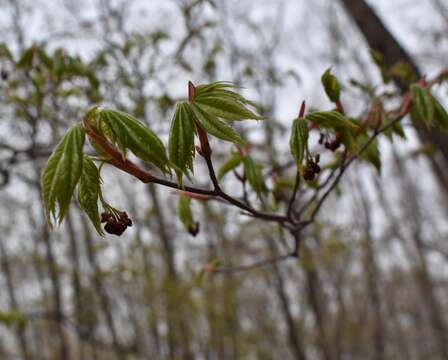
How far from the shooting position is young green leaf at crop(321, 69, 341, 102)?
1195 millimetres

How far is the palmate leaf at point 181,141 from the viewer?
0.75 meters

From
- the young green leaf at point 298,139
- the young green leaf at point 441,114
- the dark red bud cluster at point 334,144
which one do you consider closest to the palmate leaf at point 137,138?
the young green leaf at point 298,139

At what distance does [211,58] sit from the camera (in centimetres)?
345

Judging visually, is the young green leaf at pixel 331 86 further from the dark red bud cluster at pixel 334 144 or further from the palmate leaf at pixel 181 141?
the palmate leaf at pixel 181 141

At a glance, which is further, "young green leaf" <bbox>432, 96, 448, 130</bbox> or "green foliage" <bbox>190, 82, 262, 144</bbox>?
"young green leaf" <bbox>432, 96, 448, 130</bbox>

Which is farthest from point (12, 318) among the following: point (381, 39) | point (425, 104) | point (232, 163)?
point (381, 39)

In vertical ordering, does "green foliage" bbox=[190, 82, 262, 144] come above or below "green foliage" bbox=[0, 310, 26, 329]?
above

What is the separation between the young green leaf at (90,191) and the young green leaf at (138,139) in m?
0.10

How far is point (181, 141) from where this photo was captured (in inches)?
29.4

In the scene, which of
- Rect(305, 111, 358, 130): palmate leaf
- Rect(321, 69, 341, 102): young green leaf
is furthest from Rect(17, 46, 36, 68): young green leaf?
Rect(305, 111, 358, 130): palmate leaf

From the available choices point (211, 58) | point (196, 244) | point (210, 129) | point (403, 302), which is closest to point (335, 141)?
point (210, 129)

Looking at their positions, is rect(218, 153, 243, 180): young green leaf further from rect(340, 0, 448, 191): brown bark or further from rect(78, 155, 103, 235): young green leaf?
rect(340, 0, 448, 191): brown bark

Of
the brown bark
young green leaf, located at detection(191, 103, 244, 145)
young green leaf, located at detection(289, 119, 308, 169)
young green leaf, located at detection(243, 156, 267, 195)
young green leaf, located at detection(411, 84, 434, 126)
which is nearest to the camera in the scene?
young green leaf, located at detection(191, 103, 244, 145)

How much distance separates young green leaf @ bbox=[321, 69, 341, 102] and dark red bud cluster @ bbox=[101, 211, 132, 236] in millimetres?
705
